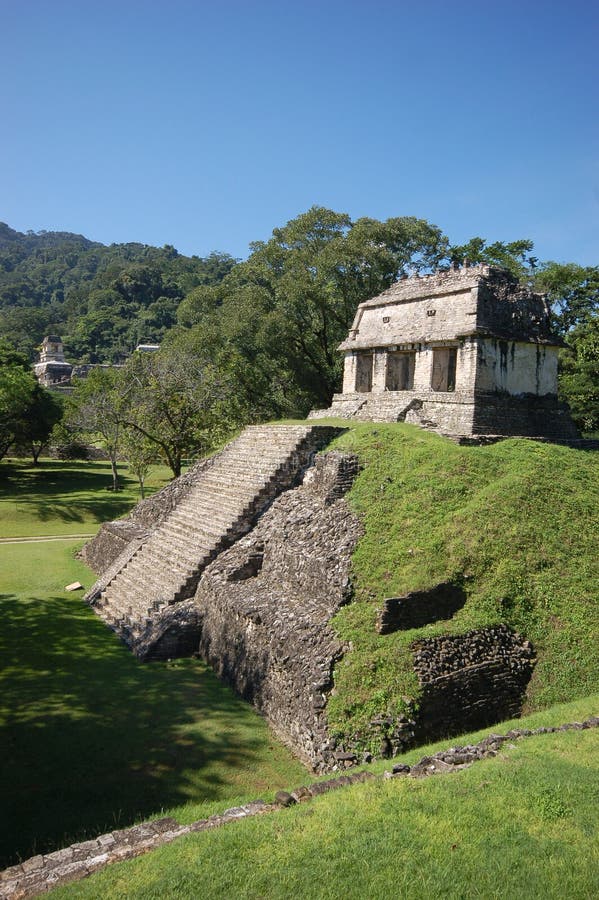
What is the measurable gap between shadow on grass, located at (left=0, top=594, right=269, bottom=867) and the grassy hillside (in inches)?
69.9

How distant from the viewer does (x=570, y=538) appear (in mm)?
9883

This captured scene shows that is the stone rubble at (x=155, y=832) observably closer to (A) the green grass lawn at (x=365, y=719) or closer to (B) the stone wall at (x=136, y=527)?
(A) the green grass lawn at (x=365, y=719)

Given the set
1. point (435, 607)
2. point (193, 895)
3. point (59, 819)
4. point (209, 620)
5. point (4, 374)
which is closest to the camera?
point (193, 895)

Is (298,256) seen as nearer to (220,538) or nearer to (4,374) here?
(4,374)

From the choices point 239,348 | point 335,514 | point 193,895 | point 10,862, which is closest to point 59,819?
point 10,862

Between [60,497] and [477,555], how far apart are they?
21.1 meters

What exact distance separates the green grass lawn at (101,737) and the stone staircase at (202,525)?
77cm

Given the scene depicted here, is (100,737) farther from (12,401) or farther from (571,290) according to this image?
(571,290)

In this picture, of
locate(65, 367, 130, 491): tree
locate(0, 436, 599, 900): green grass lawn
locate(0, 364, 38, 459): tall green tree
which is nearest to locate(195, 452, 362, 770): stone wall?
locate(0, 436, 599, 900): green grass lawn

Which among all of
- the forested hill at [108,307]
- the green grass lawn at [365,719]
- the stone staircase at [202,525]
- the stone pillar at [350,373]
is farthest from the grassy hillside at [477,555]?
the forested hill at [108,307]

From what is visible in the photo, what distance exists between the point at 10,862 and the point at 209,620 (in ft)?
17.6

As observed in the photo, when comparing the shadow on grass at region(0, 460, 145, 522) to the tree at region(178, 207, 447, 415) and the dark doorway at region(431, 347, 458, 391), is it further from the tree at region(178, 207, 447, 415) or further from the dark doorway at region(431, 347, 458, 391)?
the dark doorway at region(431, 347, 458, 391)

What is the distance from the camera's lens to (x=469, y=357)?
13633 mm

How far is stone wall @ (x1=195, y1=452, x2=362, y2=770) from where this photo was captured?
26.2 feet
